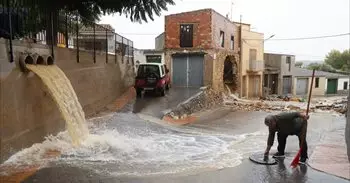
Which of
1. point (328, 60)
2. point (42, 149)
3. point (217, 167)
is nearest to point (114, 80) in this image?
point (42, 149)

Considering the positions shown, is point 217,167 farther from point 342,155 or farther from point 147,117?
point 147,117

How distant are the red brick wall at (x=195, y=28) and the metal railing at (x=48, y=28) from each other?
6.92 meters

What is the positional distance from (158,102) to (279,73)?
26066 millimetres

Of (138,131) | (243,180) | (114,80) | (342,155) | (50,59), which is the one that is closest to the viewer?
(243,180)

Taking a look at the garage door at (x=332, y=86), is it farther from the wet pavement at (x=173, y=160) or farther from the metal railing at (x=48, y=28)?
the wet pavement at (x=173, y=160)

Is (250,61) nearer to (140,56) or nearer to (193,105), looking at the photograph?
(140,56)

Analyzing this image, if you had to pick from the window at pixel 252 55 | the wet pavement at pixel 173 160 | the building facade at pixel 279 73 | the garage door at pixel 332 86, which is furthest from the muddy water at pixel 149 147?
Answer: the garage door at pixel 332 86

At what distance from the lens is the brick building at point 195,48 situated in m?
23.8

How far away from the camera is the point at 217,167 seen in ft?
24.8

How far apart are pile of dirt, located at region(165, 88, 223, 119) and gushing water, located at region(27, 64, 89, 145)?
573cm

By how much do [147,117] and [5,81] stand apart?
7298 mm

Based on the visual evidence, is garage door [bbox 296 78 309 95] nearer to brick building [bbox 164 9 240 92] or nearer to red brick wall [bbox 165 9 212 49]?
→ brick building [bbox 164 9 240 92]

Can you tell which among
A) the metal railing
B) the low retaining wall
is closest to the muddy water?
the low retaining wall

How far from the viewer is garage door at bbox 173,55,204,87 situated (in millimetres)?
24250
